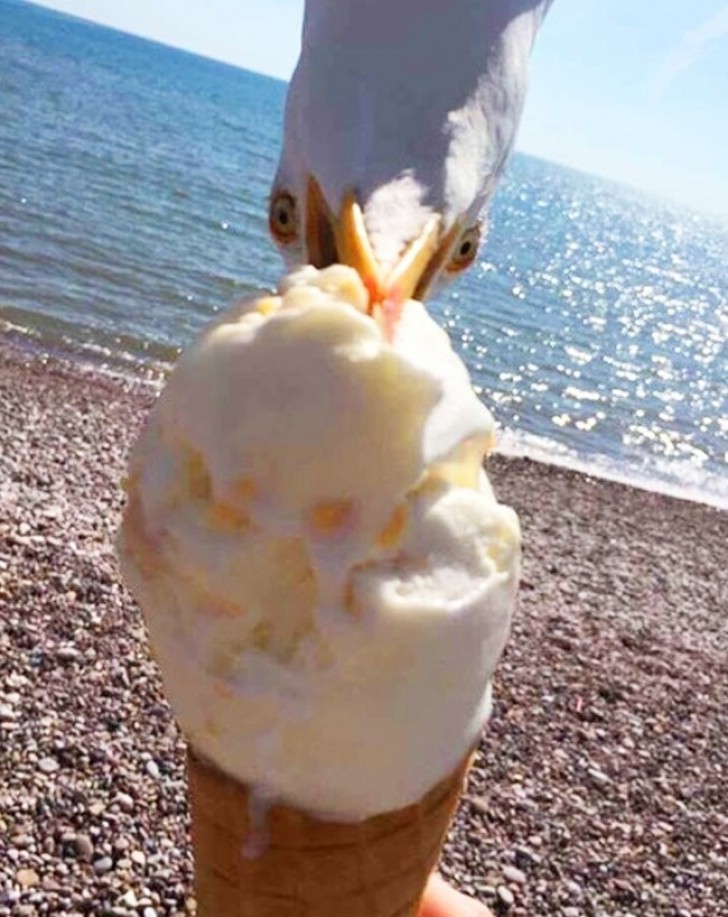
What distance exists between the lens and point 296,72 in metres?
1.54

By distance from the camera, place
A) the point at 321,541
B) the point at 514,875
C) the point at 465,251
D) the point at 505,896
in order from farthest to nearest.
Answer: the point at 514,875, the point at 505,896, the point at 465,251, the point at 321,541

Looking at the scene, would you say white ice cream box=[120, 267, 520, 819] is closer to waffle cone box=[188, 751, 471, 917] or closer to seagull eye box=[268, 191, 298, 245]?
waffle cone box=[188, 751, 471, 917]

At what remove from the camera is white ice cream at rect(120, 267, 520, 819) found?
1.15 metres

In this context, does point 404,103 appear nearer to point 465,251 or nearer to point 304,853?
point 465,251

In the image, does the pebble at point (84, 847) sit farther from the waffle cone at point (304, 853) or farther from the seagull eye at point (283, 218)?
the seagull eye at point (283, 218)

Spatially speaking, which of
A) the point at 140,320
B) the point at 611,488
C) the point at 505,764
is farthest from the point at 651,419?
the point at 505,764

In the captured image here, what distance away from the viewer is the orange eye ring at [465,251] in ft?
4.83

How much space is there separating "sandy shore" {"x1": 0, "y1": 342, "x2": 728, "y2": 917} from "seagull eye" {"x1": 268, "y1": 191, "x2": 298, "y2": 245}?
12.1 ft

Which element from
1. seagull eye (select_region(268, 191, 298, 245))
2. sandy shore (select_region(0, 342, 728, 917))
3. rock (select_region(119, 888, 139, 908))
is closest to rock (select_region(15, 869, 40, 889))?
sandy shore (select_region(0, 342, 728, 917))

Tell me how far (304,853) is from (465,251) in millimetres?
706

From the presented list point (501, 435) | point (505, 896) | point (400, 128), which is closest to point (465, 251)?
point (400, 128)

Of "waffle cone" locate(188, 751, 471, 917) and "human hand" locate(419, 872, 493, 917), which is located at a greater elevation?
"waffle cone" locate(188, 751, 471, 917)

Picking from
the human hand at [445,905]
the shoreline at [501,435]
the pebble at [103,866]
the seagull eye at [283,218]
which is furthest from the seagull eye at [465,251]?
the shoreline at [501,435]

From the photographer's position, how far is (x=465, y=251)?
1.51m
